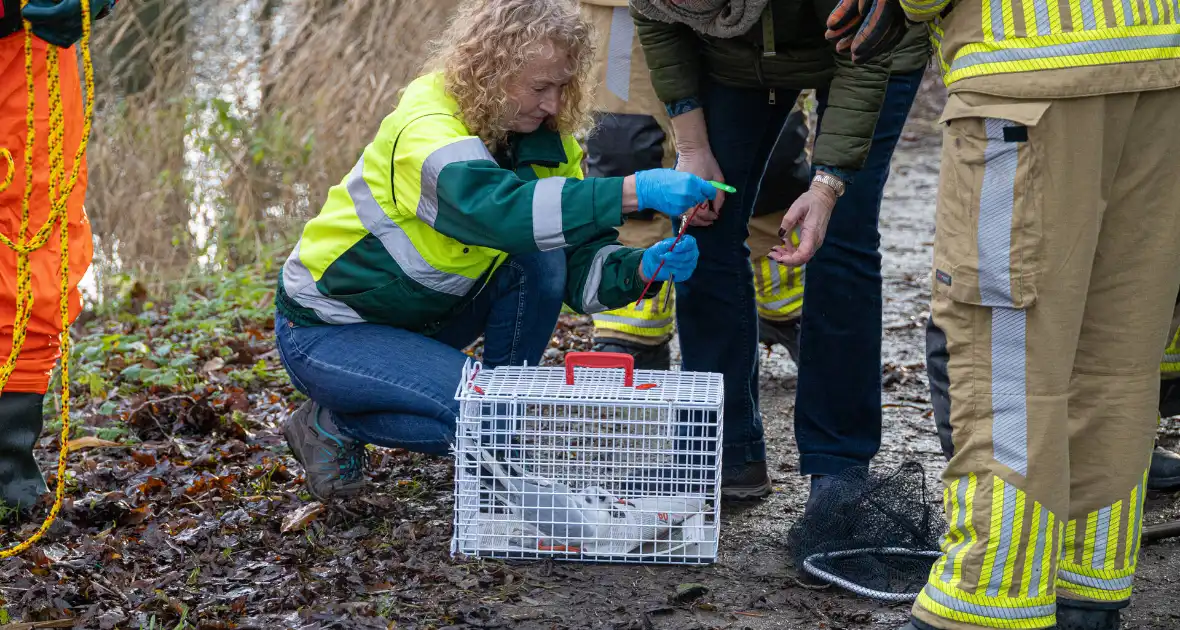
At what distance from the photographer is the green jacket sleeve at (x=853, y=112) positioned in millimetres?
2686

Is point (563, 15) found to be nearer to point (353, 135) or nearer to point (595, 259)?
point (595, 259)

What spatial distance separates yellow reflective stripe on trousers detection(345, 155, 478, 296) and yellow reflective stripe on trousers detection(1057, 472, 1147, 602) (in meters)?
1.54

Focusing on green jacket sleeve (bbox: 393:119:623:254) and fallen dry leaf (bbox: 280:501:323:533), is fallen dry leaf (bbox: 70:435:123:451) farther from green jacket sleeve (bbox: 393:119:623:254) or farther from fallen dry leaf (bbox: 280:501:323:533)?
green jacket sleeve (bbox: 393:119:623:254)

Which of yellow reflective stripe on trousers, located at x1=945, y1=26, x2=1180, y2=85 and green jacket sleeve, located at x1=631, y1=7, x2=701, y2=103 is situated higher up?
yellow reflective stripe on trousers, located at x1=945, y1=26, x2=1180, y2=85

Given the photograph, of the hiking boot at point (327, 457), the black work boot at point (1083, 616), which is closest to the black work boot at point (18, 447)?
the hiking boot at point (327, 457)

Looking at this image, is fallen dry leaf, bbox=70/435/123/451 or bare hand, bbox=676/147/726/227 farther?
fallen dry leaf, bbox=70/435/123/451

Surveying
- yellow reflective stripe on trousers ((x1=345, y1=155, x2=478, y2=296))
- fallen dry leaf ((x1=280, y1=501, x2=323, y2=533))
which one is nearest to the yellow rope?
fallen dry leaf ((x1=280, y1=501, x2=323, y2=533))

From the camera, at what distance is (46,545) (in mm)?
2896

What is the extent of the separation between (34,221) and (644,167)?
178cm

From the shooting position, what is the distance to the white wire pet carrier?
8.89 ft

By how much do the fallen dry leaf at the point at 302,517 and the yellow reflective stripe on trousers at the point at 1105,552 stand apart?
175 cm

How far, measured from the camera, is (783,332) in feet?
14.2

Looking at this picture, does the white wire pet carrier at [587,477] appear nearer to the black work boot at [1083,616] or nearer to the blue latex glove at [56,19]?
the black work boot at [1083,616]

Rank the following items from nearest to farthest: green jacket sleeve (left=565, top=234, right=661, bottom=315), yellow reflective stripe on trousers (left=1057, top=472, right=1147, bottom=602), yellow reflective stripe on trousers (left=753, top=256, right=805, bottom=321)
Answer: yellow reflective stripe on trousers (left=1057, top=472, right=1147, bottom=602) < green jacket sleeve (left=565, top=234, right=661, bottom=315) < yellow reflective stripe on trousers (left=753, top=256, right=805, bottom=321)
